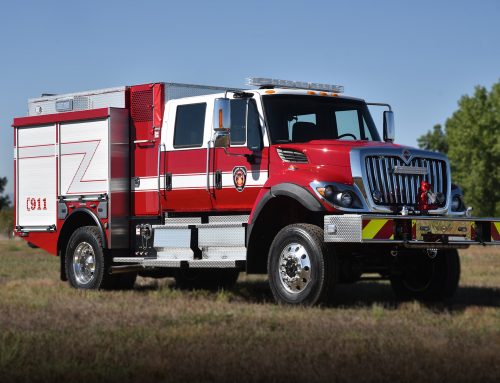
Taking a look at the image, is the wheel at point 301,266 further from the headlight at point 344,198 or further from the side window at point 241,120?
the side window at point 241,120

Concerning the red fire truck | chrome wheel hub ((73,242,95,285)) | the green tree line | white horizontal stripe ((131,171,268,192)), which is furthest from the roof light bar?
the green tree line

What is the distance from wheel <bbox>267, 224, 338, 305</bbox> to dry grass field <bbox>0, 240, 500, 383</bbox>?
24 centimetres

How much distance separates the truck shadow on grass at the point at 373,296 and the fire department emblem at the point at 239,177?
1489 mm

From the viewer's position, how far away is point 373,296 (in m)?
15.0

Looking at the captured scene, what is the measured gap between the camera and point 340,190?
1228cm

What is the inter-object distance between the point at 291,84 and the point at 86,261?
14.8 feet

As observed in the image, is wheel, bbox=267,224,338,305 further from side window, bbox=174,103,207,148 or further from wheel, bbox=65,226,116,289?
wheel, bbox=65,226,116,289

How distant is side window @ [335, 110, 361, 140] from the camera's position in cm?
1424

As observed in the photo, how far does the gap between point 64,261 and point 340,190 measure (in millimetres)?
5984

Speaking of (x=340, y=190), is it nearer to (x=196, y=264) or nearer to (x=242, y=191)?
(x=242, y=191)

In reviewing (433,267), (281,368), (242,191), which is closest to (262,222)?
(242,191)

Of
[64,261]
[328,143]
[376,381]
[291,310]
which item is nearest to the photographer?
[376,381]

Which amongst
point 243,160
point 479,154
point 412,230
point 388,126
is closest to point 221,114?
point 243,160

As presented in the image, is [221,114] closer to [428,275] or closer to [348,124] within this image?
[348,124]
